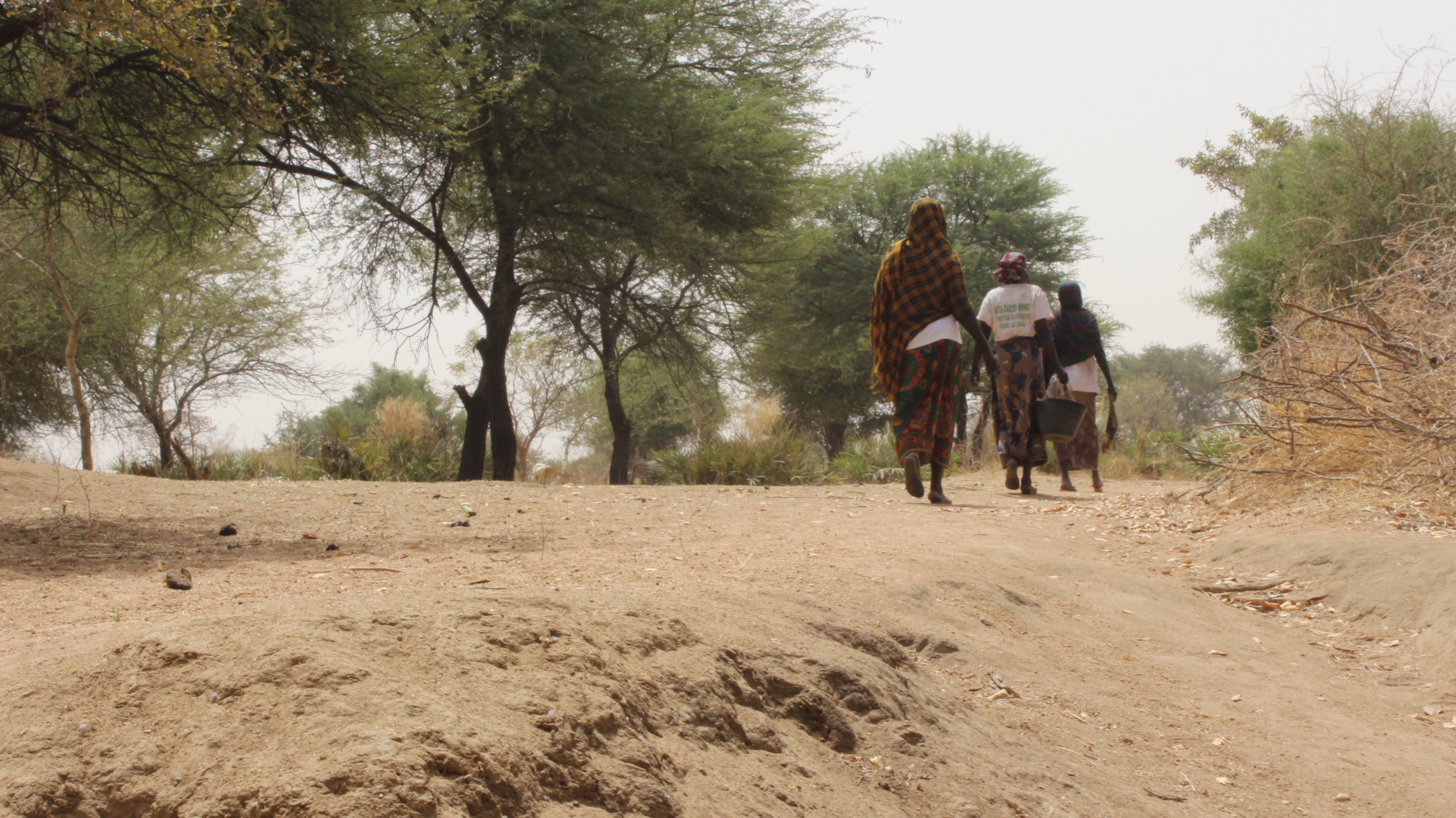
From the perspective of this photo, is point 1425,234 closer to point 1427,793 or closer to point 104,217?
point 1427,793

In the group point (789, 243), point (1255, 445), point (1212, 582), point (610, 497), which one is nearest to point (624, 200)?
point (789, 243)

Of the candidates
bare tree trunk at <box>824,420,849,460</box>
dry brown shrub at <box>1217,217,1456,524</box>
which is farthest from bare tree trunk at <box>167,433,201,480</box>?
bare tree trunk at <box>824,420,849,460</box>

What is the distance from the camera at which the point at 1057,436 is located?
7.89 m

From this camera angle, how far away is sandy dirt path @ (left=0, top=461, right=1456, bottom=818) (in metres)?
1.85

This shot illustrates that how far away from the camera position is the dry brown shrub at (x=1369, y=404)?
595 cm

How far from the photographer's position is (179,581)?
145 inches

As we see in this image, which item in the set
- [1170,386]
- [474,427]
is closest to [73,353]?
Answer: [474,427]

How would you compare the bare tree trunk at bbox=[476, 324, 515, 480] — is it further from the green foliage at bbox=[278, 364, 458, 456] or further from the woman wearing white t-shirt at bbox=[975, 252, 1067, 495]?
the green foliage at bbox=[278, 364, 458, 456]

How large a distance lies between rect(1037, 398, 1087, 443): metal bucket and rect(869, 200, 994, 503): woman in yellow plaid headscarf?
82 cm

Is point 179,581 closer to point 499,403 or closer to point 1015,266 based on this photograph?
point 1015,266

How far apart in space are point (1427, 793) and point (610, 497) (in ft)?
18.7

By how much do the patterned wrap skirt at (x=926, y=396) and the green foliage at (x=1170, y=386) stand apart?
3425cm

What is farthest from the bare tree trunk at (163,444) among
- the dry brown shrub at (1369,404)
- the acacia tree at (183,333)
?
the dry brown shrub at (1369,404)

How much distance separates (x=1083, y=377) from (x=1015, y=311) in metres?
1.29
